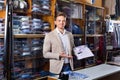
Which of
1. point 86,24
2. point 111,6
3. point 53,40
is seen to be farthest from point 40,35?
point 111,6

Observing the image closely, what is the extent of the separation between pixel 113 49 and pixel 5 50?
349 centimetres

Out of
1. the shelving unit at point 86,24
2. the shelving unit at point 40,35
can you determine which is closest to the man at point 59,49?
the shelving unit at point 40,35

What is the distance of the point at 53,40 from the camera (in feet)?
9.50

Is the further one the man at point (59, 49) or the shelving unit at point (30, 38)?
the shelving unit at point (30, 38)

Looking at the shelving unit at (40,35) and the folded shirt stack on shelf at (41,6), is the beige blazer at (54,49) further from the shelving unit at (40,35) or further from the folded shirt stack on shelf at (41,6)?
the folded shirt stack on shelf at (41,6)

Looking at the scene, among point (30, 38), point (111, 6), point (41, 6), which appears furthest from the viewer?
point (111, 6)

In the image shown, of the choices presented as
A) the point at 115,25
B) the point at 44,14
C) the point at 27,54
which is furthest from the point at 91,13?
A: the point at 27,54

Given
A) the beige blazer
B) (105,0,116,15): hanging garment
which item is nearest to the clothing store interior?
the beige blazer

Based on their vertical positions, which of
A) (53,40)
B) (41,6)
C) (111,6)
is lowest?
(53,40)

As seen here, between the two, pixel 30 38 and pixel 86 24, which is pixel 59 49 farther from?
pixel 86 24

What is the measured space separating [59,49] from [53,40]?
0.16 m

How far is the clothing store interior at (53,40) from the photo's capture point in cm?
279

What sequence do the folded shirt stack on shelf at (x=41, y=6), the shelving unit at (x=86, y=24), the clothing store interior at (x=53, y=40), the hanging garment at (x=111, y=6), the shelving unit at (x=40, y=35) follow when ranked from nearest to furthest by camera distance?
the clothing store interior at (x=53, y=40), the shelving unit at (x=40, y=35), the folded shirt stack on shelf at (x=41, y=6), the shelving unit at (x=86, y=24), the hanging garment at (x=111, y=6)

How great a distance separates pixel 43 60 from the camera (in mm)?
3643
